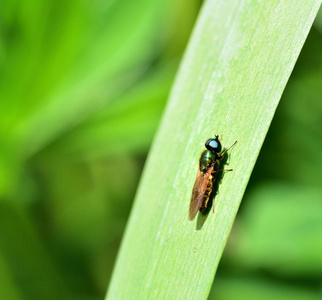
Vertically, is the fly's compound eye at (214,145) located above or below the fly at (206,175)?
above

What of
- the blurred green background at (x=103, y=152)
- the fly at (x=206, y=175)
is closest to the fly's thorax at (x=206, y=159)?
the fly at (x=206, y=175)

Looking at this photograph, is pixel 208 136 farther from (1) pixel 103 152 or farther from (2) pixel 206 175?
(1) pixel 103 152

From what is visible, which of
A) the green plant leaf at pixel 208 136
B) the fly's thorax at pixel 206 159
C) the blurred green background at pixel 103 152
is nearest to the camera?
the green plant leaf at pixel 208 136

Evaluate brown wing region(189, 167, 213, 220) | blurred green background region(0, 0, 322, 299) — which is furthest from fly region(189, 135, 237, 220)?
blurred green background region(0, 0, 322, 299)

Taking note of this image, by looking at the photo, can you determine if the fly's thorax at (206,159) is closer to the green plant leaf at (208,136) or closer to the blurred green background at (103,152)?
the green plant leaf at (208,136)

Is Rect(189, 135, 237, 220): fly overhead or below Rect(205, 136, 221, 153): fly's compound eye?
below

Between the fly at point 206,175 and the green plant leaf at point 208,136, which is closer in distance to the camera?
the green plant leaf at point 208,136

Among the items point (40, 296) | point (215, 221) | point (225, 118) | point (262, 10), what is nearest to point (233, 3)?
point (262, 10)

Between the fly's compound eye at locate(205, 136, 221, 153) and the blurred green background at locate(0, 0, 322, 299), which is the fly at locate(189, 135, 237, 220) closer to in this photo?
the fly's compound eye at locate(205, 136, 221, 153)
